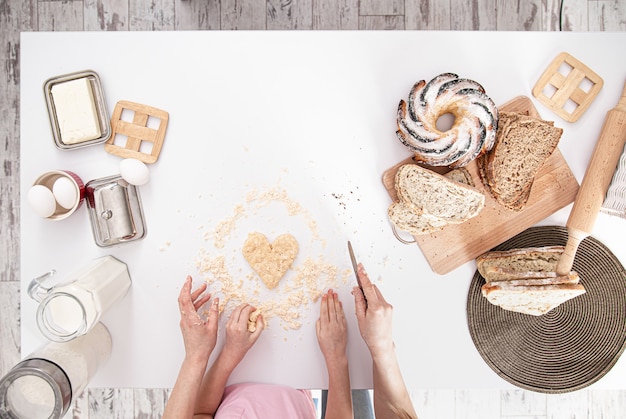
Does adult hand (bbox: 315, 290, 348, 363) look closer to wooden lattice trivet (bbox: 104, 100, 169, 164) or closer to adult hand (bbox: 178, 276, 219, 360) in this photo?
adult hand (bbox: 178, 276, 219, 360)

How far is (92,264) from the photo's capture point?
1.10m

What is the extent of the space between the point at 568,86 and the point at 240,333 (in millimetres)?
1018

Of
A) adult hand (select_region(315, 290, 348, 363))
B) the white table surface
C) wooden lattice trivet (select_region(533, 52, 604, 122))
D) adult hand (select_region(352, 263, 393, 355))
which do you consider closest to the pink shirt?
the white table surface

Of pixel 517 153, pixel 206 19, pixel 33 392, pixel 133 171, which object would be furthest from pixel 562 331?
pixel 206 19

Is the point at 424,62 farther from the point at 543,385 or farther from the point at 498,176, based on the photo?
the point at 543,385

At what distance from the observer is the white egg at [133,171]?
1089mm

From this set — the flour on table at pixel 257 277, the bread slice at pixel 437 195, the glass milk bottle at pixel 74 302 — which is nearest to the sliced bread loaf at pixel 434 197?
the bread slice at pixel 437 195

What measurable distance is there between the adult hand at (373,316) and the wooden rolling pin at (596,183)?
440mm

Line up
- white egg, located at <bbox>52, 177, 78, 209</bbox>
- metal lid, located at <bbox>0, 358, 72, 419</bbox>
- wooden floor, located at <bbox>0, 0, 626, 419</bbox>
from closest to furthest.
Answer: metal lid, located at <bbox>0, 358, 72, 419</bbox>, white egg, located at <bbox>52, 177, 78, 209</bbox>, wooden floor, located at <bbox>0, 0, 626, 419</bbox>

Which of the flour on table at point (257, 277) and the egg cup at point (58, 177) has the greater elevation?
the egg cup at point (58, 177)

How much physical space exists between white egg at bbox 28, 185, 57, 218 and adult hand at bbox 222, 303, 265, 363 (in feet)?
1.61

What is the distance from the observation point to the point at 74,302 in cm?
99

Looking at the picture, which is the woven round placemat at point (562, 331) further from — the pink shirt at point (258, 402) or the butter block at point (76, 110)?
the butter block at point (76, 110)

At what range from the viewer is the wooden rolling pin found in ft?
3.64
